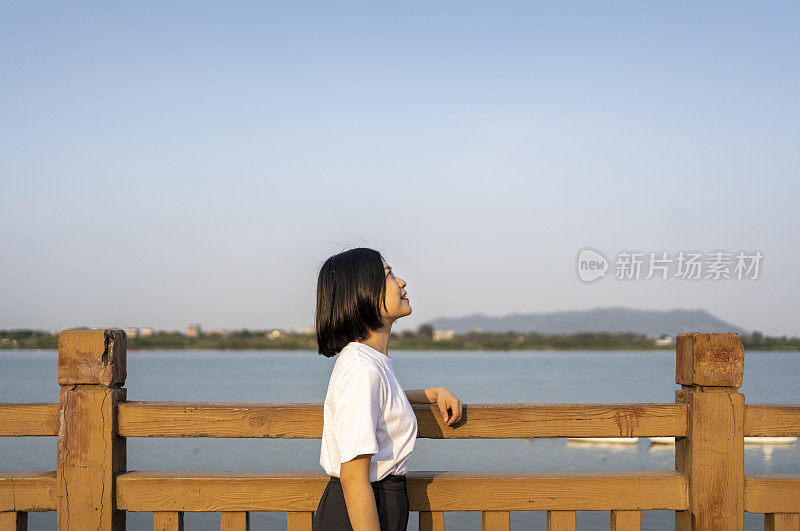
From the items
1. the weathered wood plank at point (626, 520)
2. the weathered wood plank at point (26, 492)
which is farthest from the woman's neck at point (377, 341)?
the weathered wood plank at point (26, 492)

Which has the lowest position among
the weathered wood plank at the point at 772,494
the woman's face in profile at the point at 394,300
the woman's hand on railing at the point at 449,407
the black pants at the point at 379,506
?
the weathered wood plank at the point at 772,494

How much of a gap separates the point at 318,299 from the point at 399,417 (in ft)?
1.67

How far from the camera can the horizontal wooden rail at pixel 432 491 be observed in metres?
2.68

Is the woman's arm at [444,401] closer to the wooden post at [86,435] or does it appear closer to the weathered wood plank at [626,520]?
the weathered wood plank at [626,520]

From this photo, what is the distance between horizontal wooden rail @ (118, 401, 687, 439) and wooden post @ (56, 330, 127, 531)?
9 centimetres

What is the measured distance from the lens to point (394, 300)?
2314 millimetres

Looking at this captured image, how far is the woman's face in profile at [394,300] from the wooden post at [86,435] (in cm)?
125

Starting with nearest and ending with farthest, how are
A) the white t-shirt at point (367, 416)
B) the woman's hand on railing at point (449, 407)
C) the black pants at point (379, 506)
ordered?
the white t-shirt at point (367, 416) → the black pants at point (379, 506) → the woman's hand on railing at point (449, 407)

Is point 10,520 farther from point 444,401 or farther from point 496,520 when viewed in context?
point 496,520

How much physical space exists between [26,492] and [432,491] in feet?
5.48

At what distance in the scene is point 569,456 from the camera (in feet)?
81.0

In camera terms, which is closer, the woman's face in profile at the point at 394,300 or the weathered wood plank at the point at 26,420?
the woman's face in profile at the point at 394,300

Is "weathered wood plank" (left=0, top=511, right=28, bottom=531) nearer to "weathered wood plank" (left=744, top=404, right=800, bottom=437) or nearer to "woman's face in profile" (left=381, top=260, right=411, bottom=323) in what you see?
"woman's face in profile" (left=381, top=260, right=411, bottom=323)

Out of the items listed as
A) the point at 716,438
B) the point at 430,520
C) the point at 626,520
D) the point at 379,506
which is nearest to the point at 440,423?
the point at 430,520
